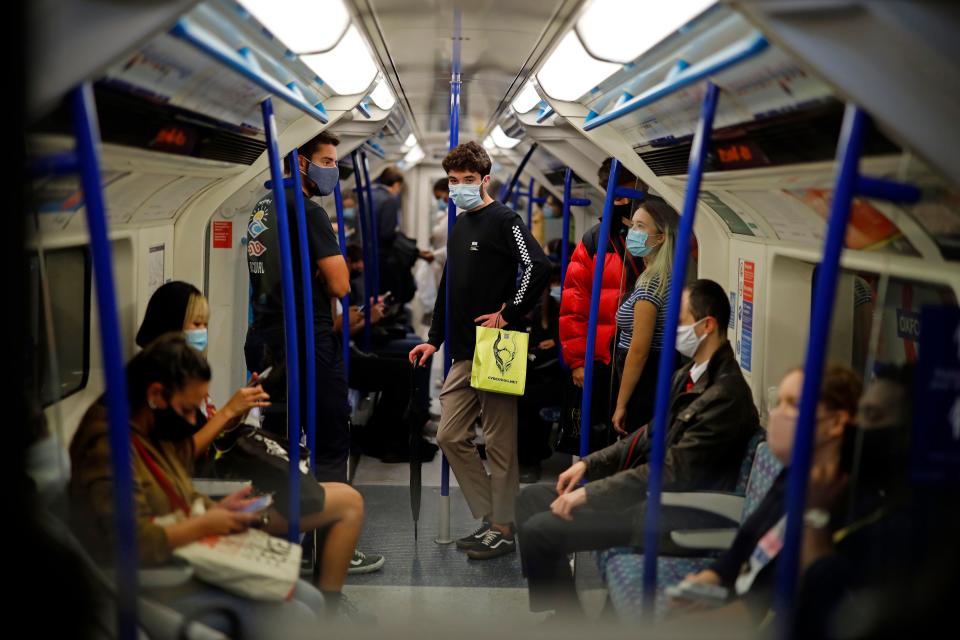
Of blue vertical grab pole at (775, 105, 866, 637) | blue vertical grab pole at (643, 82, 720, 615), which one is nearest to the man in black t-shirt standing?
blue vertical grab pole at (643, 82, 720, 615)

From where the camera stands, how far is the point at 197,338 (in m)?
2.59

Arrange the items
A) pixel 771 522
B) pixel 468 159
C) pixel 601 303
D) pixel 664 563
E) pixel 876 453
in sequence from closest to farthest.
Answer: pixel 876 453, pixel 771 522, pixel 664 563, pixel 468 159, pixel 601 303

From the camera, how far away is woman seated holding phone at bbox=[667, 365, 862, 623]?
2.13 metres

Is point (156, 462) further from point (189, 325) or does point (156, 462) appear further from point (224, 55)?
point (224, 55)

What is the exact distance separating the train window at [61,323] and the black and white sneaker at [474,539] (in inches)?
103

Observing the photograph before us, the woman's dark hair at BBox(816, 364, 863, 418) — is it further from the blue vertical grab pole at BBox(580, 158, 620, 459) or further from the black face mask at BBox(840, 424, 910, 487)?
the blue vertical grab pole at BBox(580, 158, 620, 459)

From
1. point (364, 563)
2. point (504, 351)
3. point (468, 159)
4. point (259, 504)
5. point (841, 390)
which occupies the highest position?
point (468, 159)

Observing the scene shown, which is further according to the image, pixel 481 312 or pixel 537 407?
pixel 537 407

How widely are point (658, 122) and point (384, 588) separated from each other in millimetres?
2283

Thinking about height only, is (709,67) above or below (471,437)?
above

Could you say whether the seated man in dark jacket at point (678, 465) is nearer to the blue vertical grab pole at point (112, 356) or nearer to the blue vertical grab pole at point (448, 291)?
the blue vertical grab pole at point (448, 291)

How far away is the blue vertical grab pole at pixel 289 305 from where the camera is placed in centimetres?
289

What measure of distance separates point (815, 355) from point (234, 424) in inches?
70.4

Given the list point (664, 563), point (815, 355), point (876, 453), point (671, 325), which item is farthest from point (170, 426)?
point (876, 453)
